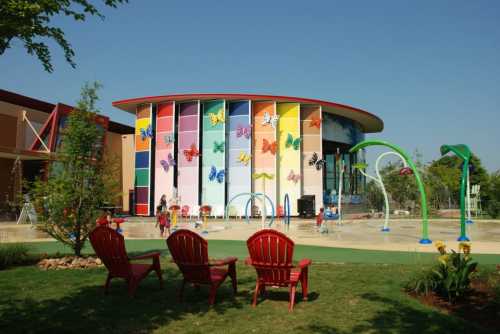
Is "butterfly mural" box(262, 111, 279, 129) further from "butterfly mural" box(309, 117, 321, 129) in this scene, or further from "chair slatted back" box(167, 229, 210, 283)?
"chair slatted back" box(167, 229, 210, 283)

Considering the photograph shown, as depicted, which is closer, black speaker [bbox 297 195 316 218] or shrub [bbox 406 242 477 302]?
shrub [bbox 406 242 477 302]

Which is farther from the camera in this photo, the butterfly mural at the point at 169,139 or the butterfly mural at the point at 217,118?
the butterfly mural at the point at 169,139

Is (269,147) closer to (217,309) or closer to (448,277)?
(448,277)

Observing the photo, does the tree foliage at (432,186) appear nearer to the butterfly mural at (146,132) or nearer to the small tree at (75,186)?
the butterfly mural at (146,132)

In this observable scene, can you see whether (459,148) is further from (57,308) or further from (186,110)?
(186,110)

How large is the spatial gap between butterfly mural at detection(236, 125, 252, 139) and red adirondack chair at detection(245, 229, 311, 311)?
29.4 meters

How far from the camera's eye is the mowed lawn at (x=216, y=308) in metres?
4.89

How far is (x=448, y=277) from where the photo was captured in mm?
5762

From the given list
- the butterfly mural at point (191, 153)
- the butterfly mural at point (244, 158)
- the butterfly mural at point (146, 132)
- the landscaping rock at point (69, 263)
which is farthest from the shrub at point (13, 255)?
the butterfly mural at point (146, 132)

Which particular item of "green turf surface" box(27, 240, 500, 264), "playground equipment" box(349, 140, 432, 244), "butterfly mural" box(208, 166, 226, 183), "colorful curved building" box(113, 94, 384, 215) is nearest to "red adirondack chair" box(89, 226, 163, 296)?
"green turf surface" box(27, 240, 500, 264)

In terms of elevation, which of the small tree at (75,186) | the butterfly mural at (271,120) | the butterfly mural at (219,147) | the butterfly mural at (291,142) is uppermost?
the butterfly mural at (271,120)

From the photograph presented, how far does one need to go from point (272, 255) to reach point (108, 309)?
231cm

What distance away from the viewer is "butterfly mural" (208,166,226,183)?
1358 inches

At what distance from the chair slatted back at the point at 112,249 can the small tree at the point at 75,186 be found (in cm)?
301
